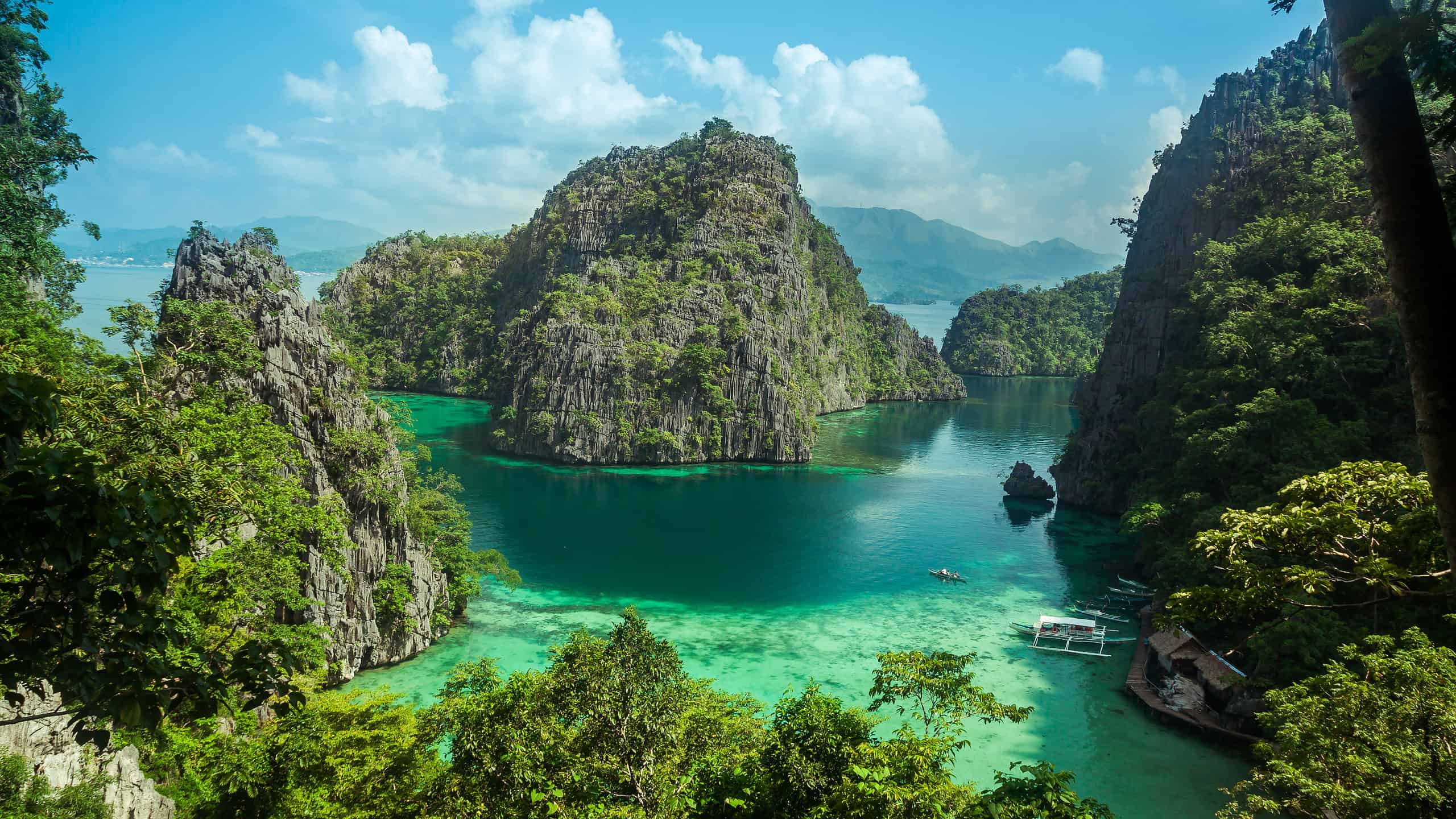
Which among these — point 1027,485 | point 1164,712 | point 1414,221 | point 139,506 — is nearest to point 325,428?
point 139,506

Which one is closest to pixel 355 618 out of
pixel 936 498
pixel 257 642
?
pixel 257 642

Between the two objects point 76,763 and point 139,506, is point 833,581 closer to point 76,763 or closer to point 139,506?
point 76,763

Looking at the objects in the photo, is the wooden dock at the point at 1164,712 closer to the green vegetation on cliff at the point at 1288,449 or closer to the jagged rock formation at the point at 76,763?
the green vegetation on cliff at the point at 1288,449

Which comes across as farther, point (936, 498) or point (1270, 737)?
point (936, 498)

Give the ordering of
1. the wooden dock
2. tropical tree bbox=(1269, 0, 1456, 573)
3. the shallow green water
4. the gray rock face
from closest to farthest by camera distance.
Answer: tropical tree bbox=(1269, 0, 1456, 573), the wooden dock, the shallow green water, the gray rock face

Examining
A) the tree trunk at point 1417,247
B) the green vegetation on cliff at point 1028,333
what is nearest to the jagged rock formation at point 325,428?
the tree trunk at point 1417,247

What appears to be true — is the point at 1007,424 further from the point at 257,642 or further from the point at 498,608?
the point at 257,642

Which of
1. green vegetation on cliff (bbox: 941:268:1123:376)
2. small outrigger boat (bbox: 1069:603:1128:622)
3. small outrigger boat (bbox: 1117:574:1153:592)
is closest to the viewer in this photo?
small outrigger boat (bbox: 1069:603:1128:622)

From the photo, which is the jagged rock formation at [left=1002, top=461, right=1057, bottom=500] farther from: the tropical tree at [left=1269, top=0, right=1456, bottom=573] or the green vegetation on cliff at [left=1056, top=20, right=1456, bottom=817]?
the tropical tree at [left=1269, top=0, right=1456, bottom=573]

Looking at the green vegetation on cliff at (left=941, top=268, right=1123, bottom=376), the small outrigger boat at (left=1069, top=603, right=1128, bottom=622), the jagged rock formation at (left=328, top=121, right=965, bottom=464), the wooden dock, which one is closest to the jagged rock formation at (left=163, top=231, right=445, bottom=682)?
the wooden dock
